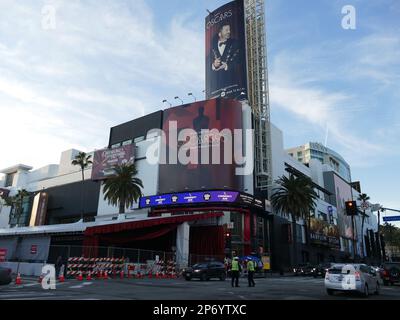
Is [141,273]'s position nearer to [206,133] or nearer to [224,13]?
[206,133]

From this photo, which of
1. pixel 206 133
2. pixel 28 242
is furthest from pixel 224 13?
pixel 28 242

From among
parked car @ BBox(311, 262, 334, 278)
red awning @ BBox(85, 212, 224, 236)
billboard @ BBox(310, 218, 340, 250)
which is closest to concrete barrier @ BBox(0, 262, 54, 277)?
red awning @ BBox(85, 212, 224, 236)

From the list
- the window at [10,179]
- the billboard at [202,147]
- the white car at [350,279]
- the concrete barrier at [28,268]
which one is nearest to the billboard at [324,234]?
the billboard at [202,147]

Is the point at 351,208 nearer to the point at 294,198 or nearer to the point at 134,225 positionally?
the point at 134,225

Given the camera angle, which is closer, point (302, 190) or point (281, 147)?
point (302, 190)

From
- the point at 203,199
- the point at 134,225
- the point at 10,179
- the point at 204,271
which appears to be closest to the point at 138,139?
the point at 203,199

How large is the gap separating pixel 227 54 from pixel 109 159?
1160 inches

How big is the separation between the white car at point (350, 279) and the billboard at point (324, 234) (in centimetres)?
5704

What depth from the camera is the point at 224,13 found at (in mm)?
71000

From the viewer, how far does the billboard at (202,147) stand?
5619 centimetres

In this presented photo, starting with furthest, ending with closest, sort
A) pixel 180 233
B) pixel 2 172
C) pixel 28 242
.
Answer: pixel 2 172 → pixel 180 233 → pixel 28 242

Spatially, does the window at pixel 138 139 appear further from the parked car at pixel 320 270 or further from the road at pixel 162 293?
the road at pixel 162 293

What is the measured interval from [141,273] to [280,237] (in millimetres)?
35277

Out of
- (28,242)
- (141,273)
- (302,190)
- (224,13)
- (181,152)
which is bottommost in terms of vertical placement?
(141,273)
